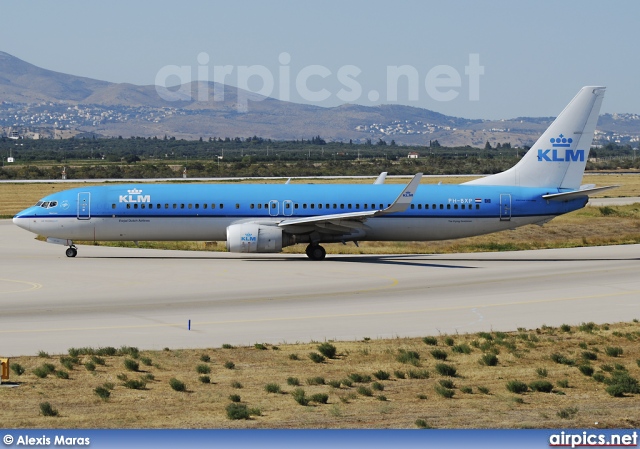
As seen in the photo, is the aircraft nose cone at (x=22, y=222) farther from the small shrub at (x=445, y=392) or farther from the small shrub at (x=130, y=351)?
the small shrub at (x=445, y=392)

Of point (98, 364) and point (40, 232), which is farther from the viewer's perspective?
point (40, 232)

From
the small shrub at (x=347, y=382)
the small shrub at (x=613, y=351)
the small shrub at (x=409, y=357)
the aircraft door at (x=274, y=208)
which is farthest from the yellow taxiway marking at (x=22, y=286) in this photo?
the small shrub at (x=613, y=351)

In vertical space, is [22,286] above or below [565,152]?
below

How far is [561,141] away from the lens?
5484cm

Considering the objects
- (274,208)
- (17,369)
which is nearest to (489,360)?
(17,369)

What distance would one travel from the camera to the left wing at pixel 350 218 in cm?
5009

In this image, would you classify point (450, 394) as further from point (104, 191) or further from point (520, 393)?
point (104, 191)

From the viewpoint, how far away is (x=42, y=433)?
640 inches

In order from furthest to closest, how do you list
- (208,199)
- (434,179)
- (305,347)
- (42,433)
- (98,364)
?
(434,179)
(208,199)
(305,347)
(98,364)
(42,433)

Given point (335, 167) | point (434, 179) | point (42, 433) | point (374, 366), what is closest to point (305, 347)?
point (374, 366)

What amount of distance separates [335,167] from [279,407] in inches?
6084

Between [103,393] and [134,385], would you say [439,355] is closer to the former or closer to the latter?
[134,385]

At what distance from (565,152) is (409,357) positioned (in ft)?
100

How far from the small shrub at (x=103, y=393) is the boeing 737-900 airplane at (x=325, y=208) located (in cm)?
2807
